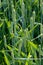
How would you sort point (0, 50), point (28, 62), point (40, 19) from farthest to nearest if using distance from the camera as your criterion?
point (40, 19) < point (0, 50) < point (28, 62)

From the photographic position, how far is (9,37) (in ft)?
2.78

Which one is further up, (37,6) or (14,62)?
(37,6)

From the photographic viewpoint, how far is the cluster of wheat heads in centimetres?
72

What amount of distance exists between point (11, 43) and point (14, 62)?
5.2 inches

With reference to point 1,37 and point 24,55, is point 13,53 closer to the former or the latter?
point 24,55

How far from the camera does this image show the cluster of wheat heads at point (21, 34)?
2.38ft

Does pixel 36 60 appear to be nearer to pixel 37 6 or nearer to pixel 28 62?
pixel 28 62

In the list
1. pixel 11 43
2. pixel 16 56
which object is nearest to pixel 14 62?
pixel 16 56

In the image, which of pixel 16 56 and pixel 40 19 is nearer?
pixel 16 56

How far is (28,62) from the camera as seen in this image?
0.70 meters

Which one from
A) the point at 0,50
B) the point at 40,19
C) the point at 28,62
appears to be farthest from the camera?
the point at 40,19

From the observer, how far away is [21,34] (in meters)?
0.79

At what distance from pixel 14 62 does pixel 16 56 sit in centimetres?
2

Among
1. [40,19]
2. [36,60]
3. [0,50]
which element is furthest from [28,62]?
[40,19]
